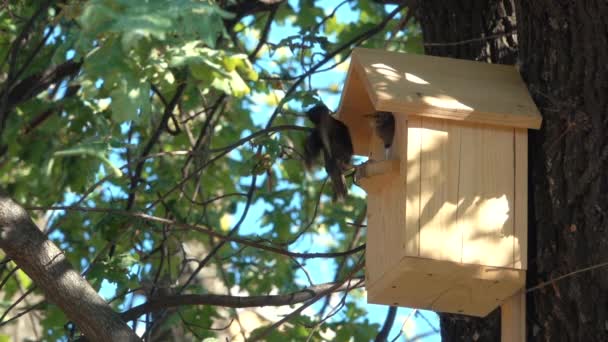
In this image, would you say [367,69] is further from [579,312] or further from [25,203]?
[25,203]

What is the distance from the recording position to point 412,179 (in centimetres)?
363

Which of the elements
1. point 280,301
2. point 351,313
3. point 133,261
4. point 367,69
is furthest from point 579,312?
point 351,313

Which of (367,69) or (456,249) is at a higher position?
(367,69)

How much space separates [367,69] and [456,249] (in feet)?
2.49

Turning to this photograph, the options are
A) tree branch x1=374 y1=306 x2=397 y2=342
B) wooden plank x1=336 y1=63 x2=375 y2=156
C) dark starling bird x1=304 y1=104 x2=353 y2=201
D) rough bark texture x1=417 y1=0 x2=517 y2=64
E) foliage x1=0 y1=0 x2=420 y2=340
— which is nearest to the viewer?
foliage x1=0 y1=0 x2=420 y2=340

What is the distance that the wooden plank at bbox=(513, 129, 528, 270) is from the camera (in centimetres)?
361

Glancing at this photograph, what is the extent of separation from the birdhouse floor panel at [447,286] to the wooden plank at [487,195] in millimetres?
47

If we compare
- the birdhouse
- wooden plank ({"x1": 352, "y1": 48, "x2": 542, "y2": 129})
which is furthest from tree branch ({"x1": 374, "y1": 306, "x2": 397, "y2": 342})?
wooden plank ({"x1": 352, "y1": 48, "x2": 542, "y2": 129})

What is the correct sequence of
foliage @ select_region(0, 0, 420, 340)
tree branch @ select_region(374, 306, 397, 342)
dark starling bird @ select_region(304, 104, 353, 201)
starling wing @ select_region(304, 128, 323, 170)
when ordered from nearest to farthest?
foliage @ select_region(0, 0, 420, 340) < tree branch @ select_region(374, 306, 397, 342) < dark starling bird @ select_region(304, 104, 353, 201) < starling wing @ select_region(304, 128, 323, 170)

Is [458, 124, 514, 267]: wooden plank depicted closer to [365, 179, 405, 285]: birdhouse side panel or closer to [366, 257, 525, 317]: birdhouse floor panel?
[366, 257, 525, 317]: birdhouse floor panel

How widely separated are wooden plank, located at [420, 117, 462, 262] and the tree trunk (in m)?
0.29

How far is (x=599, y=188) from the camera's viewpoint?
3518mm

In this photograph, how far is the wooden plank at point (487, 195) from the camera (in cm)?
358

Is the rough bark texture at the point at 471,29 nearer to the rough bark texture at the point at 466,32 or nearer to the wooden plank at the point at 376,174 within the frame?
the rough bark texture at the point at 466,32
